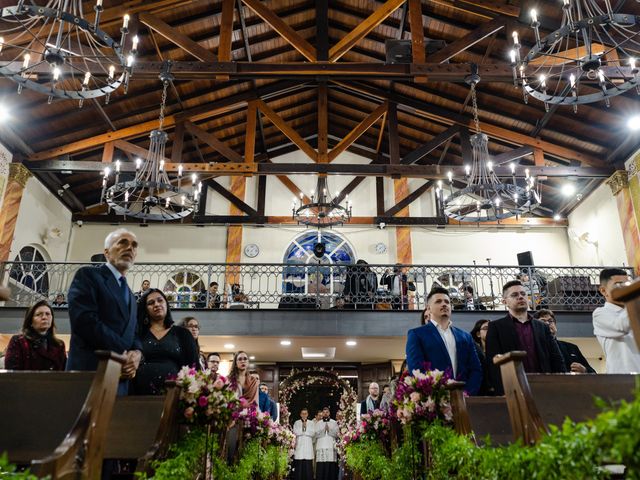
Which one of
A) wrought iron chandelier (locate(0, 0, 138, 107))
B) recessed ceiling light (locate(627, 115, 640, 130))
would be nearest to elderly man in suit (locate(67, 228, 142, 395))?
wrought iron chandelier (locate(0, 0, 138, 107))

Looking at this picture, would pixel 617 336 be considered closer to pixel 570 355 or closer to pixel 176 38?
pixel 570 355

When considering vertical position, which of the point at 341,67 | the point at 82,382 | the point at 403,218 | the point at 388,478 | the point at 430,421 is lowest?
the point at 388,478

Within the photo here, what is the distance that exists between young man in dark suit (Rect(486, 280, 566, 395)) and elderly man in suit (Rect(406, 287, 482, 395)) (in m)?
0.17

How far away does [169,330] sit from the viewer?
3275 millimetres

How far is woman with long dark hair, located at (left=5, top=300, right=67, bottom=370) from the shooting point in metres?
3.35

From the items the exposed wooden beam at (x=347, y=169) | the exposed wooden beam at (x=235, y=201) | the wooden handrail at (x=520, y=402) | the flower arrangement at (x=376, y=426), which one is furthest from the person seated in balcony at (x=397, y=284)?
the wooden handrail at (x=520, y=402)

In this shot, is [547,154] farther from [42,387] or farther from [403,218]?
[42,387]

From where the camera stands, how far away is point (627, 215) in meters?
11.0

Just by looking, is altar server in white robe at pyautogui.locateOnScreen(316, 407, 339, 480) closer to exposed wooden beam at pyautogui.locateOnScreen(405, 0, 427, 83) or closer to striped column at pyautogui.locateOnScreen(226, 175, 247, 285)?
striped column at pyautogui.locateOnScreen(226, 175, 247, 285)

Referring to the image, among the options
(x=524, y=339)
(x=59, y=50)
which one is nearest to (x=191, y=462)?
(x=524, y=339)

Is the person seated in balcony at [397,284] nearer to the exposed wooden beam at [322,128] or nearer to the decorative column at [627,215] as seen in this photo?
the exposed wooden beam at [322,128]

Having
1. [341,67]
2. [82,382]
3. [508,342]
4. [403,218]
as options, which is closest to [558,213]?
[403,218]

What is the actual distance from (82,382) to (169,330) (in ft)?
3.10

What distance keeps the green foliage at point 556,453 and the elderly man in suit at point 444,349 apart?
0.67 m
